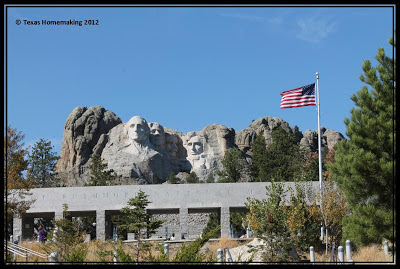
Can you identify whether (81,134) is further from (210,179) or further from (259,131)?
(259,131)

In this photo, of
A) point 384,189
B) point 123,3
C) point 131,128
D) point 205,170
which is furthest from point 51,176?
point 123,3

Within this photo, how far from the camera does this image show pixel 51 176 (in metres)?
55.2

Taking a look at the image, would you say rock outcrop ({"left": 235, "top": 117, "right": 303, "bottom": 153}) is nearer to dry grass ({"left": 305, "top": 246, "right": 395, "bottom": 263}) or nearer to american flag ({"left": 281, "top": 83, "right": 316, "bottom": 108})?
american flag ({"left": 281, "top": 83, "right": 316, "bottom": 108})

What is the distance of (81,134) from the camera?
76.2 meters

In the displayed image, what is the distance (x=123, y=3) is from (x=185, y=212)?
2550 cm

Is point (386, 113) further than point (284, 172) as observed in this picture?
No

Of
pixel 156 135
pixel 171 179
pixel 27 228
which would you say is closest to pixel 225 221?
pixel 27 228

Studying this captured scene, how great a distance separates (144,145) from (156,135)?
6.04 m

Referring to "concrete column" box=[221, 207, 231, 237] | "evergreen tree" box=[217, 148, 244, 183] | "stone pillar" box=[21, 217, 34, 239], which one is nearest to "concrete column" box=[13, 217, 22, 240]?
"stone pillar" box=[21, 217, 34, 239]

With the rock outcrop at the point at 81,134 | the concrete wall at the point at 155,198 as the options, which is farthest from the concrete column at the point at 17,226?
the rock outcrop at the point at 81,134

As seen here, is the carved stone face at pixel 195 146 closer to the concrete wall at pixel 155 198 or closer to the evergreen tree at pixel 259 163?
the evergreen tree at pixel 259 163

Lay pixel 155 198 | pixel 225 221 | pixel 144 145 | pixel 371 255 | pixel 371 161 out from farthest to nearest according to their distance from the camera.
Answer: pixel 144 145, pixel 155 198, pixel 225 221, pixel 371 255, pixel 371 161

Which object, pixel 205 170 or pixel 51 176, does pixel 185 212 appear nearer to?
pixel 51 176

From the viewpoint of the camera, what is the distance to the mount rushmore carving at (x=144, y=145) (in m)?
59.3
